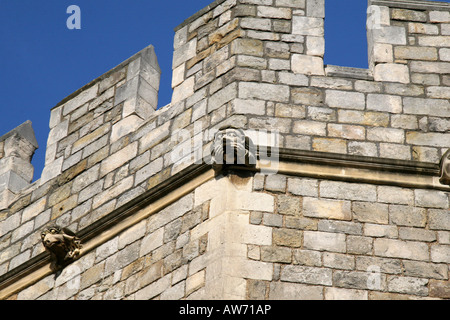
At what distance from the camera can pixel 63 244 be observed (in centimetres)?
870

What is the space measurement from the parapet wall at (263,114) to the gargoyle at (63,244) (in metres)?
0.16

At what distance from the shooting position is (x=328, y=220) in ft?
25.7

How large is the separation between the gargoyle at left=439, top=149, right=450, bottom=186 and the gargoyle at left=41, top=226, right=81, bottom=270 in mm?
2810

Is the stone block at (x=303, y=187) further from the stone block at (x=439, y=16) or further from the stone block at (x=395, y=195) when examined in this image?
the stone block at (x=439, y=16)

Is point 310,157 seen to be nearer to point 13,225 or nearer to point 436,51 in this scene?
point 436,51

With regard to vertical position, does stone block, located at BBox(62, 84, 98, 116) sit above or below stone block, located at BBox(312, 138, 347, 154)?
above

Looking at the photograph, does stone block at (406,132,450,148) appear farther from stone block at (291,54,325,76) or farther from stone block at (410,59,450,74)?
stone block at (291,54,325,76)

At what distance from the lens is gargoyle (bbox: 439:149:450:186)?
807 cm

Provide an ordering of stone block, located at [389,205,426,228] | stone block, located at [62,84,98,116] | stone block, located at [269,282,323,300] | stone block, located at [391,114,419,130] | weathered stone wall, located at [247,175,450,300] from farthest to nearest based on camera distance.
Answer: stone block, located at [62,84,98,116]
stone block, located at [391,114,419,130]
stone block, located at [389,205,426,228]
weathered stone wall, located at [247,175,450,300]
stone block, located at [269,282,323,300]

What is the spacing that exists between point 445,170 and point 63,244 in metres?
2.96

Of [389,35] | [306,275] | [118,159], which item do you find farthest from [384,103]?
[118,159]

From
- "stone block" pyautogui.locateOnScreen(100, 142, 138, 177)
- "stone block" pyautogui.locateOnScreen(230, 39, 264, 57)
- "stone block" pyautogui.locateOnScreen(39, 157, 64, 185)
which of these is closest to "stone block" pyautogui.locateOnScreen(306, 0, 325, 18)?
"stone block" pyautogui.locateOnScreen(230, 39, 264, 57)

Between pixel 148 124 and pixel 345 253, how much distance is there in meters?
2.17
